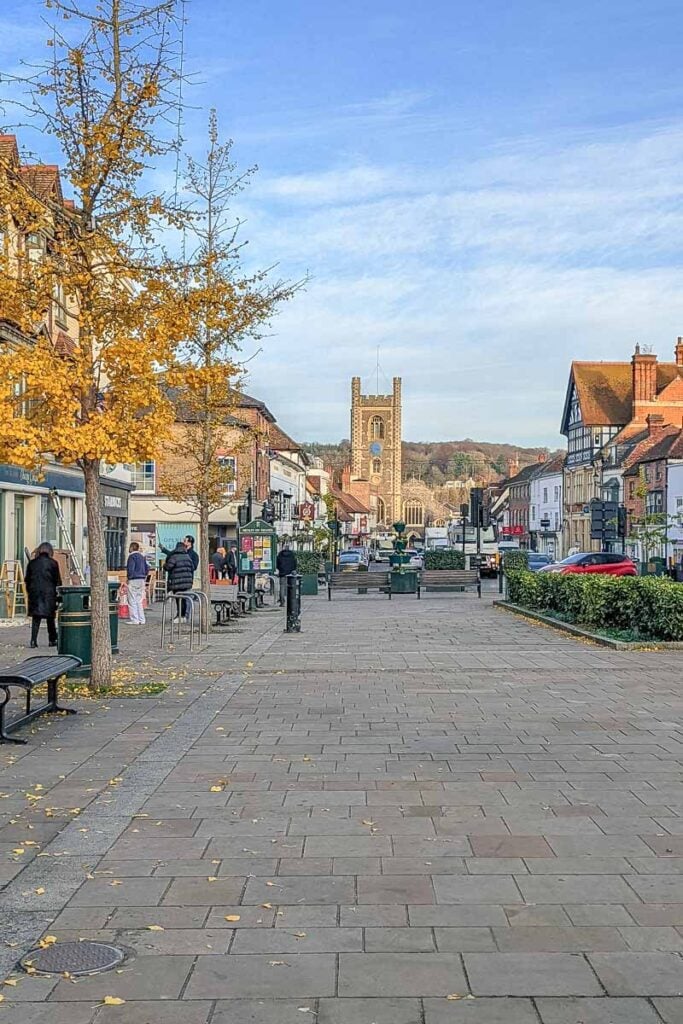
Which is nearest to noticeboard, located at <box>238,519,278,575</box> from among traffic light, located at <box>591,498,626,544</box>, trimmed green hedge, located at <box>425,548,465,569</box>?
traffic light, located at <box>591,498,626,544</box>

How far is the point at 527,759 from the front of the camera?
9000 millimetres

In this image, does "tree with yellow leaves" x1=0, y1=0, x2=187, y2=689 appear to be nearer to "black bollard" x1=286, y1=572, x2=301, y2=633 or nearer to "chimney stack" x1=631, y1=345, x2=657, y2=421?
"black bollard" x1=286, y1=572, x2=301, y2=633

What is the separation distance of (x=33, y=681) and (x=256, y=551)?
2127 centimetres

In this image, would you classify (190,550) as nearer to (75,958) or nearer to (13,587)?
(13,587)

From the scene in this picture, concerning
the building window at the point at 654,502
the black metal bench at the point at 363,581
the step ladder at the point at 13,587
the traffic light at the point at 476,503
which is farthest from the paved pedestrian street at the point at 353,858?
the building window at the point at 654,502

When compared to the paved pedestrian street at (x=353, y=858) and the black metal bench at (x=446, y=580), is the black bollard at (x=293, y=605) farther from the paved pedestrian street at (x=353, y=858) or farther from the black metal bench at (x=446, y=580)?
the black metal bench at (x=446, y=580)

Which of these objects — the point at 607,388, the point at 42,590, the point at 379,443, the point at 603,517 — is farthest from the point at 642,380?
the point at 379,443

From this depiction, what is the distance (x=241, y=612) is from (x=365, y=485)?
129 m

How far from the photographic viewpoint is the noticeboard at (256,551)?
3033 centimetres

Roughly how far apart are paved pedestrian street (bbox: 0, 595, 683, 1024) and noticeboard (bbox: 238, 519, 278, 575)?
57.8 feet

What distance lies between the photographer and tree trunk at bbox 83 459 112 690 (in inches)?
493

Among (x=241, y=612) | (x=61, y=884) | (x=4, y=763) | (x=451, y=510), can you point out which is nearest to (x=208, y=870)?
(x=61, y=884)

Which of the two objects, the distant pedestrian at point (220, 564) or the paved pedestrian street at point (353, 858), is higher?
the distant pedestrian at point (220, 564)

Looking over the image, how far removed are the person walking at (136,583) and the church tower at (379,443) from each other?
133 m
